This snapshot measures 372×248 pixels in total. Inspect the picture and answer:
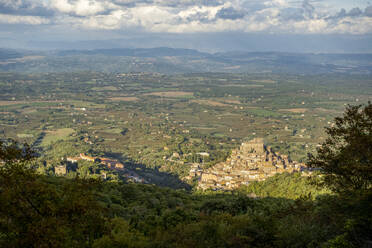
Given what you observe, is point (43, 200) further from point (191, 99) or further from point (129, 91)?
point (129, 91)

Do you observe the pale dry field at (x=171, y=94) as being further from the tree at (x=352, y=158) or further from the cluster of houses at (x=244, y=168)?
the tree at (x=352, y=158)

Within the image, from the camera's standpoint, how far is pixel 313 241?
13414 mm

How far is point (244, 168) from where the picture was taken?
180 ft

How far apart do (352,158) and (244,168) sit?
40.8 meters

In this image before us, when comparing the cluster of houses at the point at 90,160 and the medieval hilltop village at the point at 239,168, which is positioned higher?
the medieval hilltop village at the point at 239,168

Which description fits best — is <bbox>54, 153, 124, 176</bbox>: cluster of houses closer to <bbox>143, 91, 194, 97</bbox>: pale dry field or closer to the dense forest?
the dense forest

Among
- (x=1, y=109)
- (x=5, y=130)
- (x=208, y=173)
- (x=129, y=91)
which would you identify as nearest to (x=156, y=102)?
(x=129, y=91)

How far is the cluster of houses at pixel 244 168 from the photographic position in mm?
49094

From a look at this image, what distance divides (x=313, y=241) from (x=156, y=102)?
511 feet

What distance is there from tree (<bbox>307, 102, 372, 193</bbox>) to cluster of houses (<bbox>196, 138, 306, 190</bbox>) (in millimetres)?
31036

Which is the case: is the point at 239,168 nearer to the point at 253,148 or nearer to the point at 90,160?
the point at 253,148

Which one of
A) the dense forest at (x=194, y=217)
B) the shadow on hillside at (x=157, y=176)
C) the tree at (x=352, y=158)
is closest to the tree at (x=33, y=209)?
the dense forest at (x=194, y=217)

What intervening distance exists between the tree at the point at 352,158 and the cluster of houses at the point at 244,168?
31.0 metres

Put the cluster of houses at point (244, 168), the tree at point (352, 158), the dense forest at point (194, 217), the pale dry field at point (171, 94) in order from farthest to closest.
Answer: the pale dry field at point (171, 94) → the cluster of houses at point (244, 168) → the tree at point (352, 158) → the dense forest at point (194, 217)
